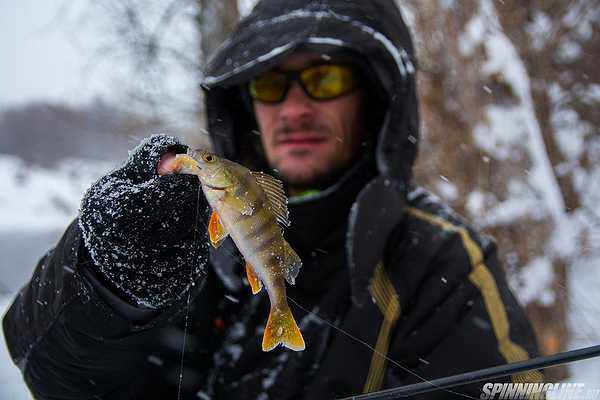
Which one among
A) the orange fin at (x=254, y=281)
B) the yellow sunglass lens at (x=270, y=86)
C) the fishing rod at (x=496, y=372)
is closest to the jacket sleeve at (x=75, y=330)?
the orange fin at (x=254, y=281)

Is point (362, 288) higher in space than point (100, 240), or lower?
lower

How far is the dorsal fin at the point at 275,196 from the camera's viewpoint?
972 mm

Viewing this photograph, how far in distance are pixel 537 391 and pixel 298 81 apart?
1391 mm

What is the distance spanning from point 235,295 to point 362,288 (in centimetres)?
51

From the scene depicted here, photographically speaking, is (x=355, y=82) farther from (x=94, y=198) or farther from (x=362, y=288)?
(x=94, y=198)

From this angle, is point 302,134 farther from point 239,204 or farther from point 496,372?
point 496,372

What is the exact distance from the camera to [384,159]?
221 cm

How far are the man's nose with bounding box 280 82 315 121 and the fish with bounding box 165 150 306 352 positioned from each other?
1021 millimetres

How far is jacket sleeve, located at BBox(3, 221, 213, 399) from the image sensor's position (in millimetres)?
1187

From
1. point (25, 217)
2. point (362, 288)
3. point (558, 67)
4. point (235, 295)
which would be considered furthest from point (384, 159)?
point (558, 67)

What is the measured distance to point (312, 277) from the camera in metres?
1.86

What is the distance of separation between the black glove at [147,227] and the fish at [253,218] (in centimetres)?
7

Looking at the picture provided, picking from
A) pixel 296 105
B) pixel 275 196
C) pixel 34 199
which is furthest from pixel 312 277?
pixel 34 199

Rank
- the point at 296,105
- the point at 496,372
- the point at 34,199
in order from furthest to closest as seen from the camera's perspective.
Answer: the point at 34,199 < the point at 296,105 < the point at 496,372
